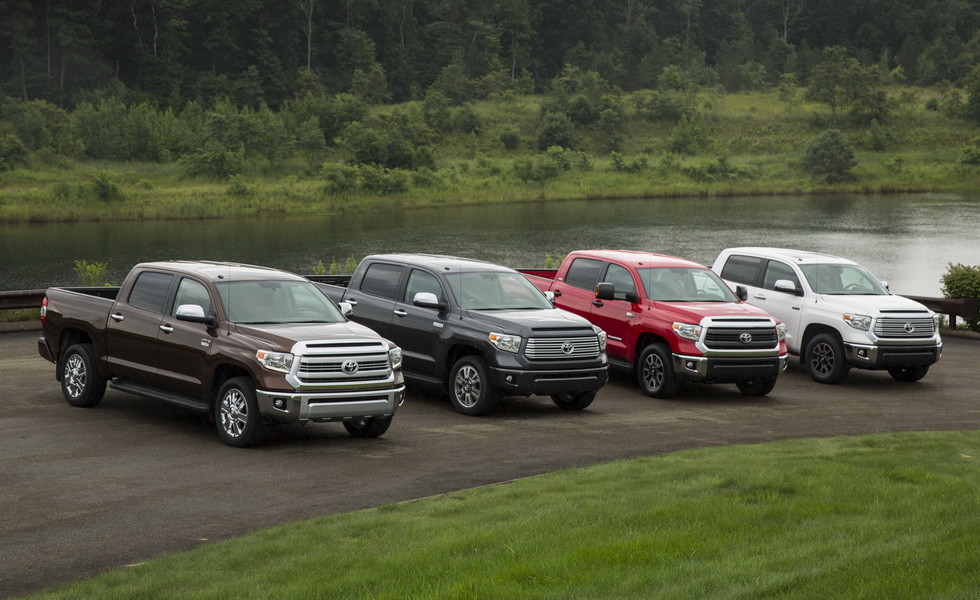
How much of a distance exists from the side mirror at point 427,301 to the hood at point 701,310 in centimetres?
357

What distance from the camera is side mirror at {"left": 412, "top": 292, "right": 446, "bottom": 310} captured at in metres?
14.5

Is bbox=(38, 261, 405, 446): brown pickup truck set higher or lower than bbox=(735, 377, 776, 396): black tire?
higher

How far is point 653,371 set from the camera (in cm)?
1641

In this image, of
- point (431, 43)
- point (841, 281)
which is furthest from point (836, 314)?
point (431, 43)

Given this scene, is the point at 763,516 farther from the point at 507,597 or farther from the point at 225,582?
the point at 225,582

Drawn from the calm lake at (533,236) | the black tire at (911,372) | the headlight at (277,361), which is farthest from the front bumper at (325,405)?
the calm lake at (533,236)

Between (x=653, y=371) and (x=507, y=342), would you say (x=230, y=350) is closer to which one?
(x=507, y=342)

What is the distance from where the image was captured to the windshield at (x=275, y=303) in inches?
490

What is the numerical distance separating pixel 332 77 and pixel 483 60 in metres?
18.2

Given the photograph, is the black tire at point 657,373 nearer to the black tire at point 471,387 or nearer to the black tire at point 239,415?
the black tire at point 471,387

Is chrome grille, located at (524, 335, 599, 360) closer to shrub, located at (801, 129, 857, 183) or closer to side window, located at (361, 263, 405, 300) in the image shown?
side window, located at (361, 263, 405, 300)

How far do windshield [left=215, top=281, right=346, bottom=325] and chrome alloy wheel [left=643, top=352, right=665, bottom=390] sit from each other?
5271 millimetres

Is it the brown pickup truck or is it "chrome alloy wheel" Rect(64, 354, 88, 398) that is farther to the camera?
"chrome alloy wheel" Rect(64, 354, 88, 398)

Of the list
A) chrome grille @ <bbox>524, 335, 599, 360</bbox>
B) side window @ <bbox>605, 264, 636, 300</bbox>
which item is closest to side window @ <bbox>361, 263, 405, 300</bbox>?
chrome grille @ <bbox>524, 335, 599, 360</bbox>
